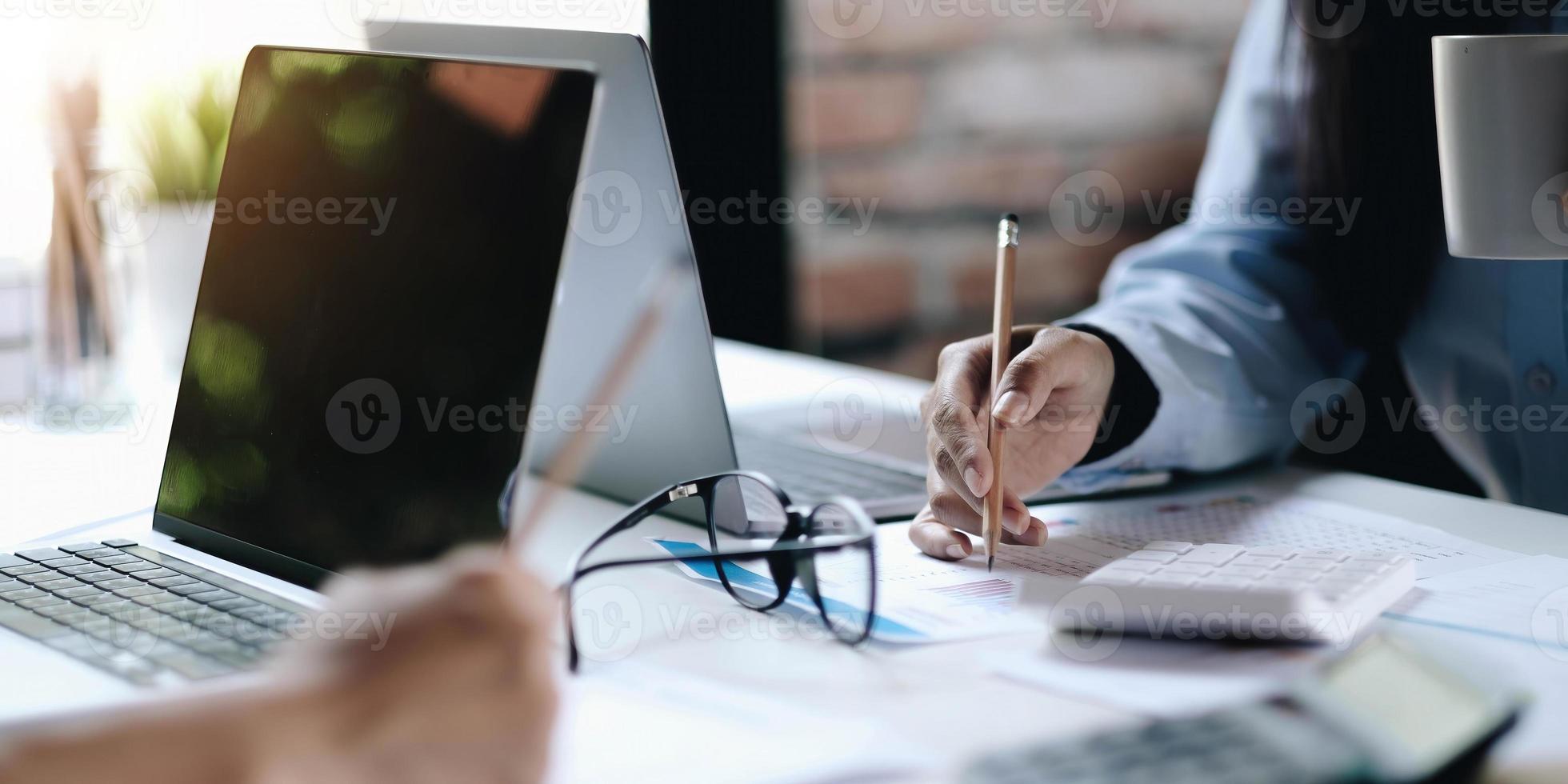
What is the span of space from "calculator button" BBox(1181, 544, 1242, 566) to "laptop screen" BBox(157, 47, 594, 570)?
0.96 ft

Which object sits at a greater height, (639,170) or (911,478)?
(639,170)

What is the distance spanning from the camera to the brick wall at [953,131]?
Result: 1.60m

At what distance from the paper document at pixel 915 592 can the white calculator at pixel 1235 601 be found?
0.10 feet

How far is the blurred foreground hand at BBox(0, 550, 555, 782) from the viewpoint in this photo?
384 mm

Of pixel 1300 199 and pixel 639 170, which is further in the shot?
pixel 1300 199

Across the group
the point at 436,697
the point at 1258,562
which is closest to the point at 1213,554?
the point at 1258,562

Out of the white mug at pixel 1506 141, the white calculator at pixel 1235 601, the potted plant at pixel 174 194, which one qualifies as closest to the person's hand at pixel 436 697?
the white calculator at pixel 1235 601

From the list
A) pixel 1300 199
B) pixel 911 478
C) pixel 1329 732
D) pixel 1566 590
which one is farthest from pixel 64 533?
pixel 1300 199

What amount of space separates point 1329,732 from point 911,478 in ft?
1.49

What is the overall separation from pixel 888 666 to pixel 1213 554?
0.16m

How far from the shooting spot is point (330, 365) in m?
0.62

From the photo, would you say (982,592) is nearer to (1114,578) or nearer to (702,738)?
(1114,578)

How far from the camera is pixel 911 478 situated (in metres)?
0.82

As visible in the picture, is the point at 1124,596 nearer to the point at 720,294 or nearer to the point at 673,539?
the point at 673,539
